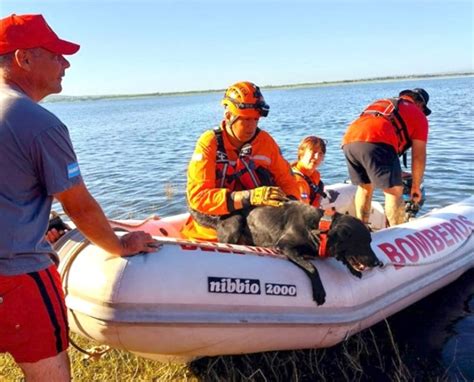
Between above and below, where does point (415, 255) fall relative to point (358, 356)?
above

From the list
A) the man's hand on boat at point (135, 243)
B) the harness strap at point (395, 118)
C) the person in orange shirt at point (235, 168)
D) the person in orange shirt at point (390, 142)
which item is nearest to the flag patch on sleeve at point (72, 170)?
the man's hand on boat at point (135, 243)

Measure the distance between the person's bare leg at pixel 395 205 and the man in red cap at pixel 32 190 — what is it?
4106 millimetres

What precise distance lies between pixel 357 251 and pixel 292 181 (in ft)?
4.27

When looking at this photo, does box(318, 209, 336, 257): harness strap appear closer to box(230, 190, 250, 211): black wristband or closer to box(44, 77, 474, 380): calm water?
box(230, 190, 250, 211): black wristband

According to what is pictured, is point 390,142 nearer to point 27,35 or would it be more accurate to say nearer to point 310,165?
point 310,165

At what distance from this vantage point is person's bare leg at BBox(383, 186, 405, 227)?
5.58 m

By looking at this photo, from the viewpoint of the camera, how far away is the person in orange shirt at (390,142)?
212 inches

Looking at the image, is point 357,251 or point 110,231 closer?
point 110,231

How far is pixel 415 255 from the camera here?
4.23m

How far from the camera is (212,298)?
10.0 ft

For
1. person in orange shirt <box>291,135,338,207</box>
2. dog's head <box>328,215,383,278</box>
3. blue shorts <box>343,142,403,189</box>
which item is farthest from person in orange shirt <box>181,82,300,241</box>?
blue shorts <box>343,142,403,189</box>

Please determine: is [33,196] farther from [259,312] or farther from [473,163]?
[473,163]

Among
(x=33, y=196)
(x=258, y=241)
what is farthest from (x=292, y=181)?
(x=33, y=196)

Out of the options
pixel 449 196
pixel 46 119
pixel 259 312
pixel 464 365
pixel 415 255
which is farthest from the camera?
pixel 449 196
